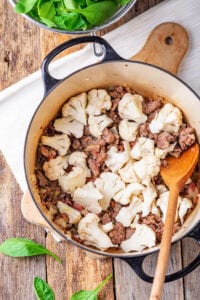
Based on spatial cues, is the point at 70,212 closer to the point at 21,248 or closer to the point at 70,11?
the point at 21,248

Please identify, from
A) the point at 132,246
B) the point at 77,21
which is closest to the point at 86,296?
the point at 132,246

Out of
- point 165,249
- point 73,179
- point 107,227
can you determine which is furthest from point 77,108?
point 165,249

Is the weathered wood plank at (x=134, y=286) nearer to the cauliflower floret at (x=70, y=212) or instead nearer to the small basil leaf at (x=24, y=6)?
the cauliflower floret at (x=70, y=212)

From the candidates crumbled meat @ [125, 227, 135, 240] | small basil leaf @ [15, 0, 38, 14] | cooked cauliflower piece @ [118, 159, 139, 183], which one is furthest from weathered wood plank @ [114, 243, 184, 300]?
small basil leaf @ [15, 0, 38, 14]

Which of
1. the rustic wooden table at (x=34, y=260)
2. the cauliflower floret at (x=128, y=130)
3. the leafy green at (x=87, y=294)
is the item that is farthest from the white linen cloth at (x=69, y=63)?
the leafy green at (x=87, y=294)

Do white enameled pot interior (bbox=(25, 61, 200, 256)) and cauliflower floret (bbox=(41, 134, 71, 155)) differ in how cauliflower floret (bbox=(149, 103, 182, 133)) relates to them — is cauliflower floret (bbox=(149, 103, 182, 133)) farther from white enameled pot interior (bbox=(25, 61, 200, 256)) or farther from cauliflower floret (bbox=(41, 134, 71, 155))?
cauliflower floret (bbox=(41, 134, 71, 155))

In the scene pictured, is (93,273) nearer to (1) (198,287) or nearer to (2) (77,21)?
(1) (198,287)
